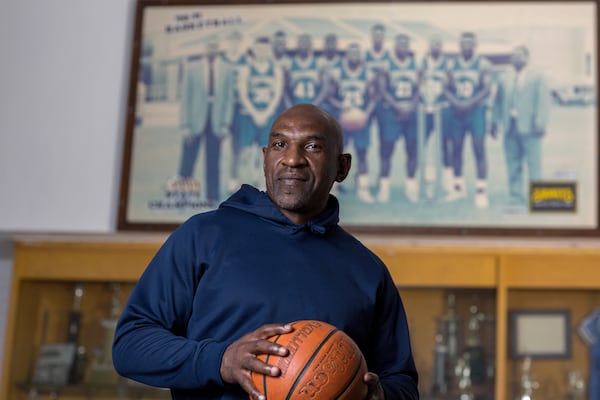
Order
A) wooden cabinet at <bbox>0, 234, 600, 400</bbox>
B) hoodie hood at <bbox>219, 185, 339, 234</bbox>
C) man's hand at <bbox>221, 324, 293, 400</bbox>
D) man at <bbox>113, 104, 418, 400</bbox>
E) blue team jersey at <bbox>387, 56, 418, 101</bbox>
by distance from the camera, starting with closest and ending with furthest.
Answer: man's hand at <bbox>221, 324, 293, 400</bbox> < man at <bbox>113, 104, 418, 400</bbox> < hoodie hood at <bbox>219, 185, 339, 234</bbox> < wooden cabinet at <bbox>0, 234, 600, 400</bbox> < blue team jersey at <bbox>387, 56, 418, 101</bbox>

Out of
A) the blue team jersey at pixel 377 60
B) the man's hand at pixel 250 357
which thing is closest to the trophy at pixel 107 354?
the blue team jersey at pixel 377 60

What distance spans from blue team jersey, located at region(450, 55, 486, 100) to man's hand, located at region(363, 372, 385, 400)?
254cm

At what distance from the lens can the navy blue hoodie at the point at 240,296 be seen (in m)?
1.54

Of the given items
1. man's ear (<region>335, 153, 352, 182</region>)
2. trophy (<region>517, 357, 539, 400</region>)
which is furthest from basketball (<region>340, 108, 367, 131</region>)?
man's ear (<region>335, 153, 352, 182</region>)

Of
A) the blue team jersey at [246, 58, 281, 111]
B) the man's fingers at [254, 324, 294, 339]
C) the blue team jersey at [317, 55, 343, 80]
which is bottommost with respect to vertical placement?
the man's fingers at [254, 324, 294, 339]

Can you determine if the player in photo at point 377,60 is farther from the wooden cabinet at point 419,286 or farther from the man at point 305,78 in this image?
the wooden cabinet at point 419,286

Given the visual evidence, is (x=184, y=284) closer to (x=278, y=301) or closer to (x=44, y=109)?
(x=278, y=301)

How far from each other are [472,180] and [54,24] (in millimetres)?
1916

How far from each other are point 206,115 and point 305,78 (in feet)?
1.47

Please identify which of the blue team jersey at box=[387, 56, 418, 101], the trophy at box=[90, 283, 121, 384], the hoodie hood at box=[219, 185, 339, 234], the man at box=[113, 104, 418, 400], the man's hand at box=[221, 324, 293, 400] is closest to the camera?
the man's hand at box=[221, 324, 293, 400]

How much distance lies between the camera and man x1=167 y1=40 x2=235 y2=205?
395 cm

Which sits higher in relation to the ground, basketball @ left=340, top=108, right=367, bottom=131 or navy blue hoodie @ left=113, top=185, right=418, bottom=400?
basketball @ left=340, top=108, right=367, bottom=131

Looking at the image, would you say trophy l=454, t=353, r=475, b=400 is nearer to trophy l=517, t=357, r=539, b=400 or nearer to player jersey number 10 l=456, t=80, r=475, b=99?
trophy l=517, t=357, r=539, b=400

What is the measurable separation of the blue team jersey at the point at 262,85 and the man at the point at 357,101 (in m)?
0.25
